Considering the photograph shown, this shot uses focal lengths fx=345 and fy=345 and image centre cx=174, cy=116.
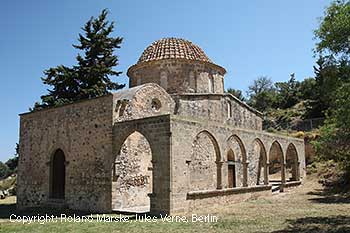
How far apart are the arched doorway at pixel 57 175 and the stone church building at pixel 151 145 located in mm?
51

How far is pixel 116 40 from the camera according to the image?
28.7 meters

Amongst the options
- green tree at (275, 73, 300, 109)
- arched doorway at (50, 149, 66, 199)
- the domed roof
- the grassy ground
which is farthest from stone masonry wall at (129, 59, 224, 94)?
green tree at (275, 73, 300, 109)

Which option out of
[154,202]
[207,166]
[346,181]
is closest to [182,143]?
[154,202]

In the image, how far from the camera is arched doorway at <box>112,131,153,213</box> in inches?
565

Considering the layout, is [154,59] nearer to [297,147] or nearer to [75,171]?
[75,171]

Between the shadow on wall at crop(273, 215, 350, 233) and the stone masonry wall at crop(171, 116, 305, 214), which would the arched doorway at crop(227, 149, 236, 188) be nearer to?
the stone masonry wall at crop(171, 116, 305, 214)

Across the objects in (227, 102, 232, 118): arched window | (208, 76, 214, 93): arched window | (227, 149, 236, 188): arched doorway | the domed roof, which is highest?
the domed roof

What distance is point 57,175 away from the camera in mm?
17906

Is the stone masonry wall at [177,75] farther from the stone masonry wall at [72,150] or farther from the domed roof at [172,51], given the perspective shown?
the stone masonry wall at [72,150]

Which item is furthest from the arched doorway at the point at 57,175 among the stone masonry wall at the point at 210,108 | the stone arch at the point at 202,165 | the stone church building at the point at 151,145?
the stone arch at the point at 202,165

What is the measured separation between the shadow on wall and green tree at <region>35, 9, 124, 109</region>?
19.1 m

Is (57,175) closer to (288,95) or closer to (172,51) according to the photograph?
(172,51)

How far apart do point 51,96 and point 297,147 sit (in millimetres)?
18054

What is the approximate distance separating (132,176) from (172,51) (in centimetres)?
851
